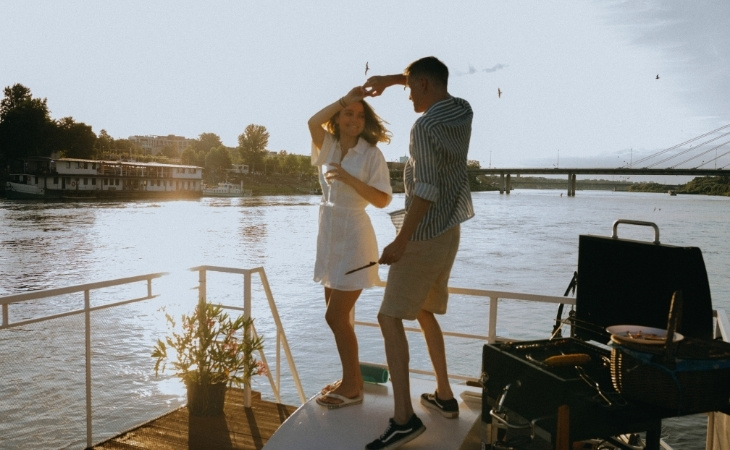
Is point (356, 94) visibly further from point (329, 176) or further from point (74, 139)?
point (74, 139)

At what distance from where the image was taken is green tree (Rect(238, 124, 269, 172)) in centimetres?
11950

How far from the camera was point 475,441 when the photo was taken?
101 inches

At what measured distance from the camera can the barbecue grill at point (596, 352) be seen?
186 centimetres

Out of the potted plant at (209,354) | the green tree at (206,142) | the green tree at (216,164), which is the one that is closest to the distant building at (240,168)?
the green tree at (216,164)

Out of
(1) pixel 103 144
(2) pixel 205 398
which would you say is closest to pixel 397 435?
(2) pixel 205 398

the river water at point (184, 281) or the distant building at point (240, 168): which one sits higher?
the distant building at point (240, 168)

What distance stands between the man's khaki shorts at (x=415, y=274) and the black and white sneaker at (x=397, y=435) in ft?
1.35

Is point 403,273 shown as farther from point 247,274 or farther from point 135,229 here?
point 135,229

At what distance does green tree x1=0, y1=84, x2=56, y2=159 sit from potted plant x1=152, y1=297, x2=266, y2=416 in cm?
7780

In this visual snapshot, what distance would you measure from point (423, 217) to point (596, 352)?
0.81 meters

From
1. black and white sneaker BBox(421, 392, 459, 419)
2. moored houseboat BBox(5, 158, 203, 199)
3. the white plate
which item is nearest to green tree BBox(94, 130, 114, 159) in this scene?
moored houseboat BBox(5, 158, 203, 199)

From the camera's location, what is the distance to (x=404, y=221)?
2.35 m

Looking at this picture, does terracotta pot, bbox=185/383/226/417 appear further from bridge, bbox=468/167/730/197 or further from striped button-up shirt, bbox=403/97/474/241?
bridge, bbox=468/167/730/197

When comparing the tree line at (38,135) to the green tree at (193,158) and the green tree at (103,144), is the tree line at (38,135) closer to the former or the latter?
the green tree at (103,144)
